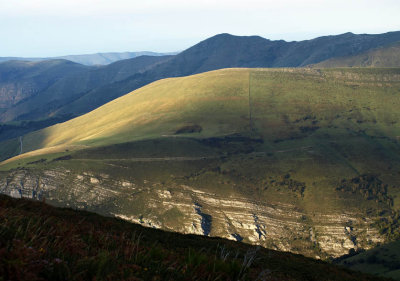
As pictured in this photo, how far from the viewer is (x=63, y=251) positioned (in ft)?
27.2

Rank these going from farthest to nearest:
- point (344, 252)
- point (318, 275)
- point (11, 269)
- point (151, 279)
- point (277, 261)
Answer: point (344, 252), point (277, 261), point (318, 275), point (151, 279), point (11, 269)

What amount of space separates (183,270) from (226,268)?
113cm

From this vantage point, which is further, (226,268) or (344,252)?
(344,252)

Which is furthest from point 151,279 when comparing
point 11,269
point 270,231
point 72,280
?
point 270,231

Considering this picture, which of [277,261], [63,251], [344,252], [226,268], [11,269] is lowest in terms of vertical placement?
[344,252]

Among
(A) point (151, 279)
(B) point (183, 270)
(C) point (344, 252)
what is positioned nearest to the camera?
(A) point (151, 279)

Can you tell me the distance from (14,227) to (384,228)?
22409cm

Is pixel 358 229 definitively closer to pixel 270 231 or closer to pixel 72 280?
pixel 270 231

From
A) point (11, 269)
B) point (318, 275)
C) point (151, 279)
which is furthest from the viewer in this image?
point (318, 275)

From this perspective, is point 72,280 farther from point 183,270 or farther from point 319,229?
point 319,229

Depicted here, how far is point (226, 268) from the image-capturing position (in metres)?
8.99

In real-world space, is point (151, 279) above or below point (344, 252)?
above

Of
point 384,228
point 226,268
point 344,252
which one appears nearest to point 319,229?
point 344,252

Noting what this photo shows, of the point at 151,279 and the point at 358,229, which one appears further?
the point at 358,229
